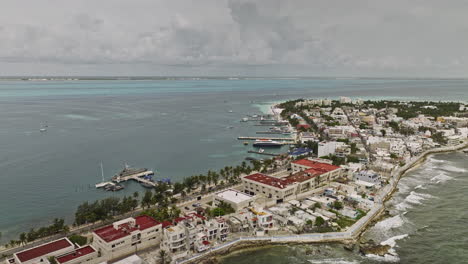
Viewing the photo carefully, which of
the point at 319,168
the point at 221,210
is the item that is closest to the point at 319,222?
the point at 221,210

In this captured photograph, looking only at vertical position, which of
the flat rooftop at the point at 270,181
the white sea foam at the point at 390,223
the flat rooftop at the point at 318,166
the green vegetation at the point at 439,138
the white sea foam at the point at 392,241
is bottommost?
the white sea foam at the point at 392,241

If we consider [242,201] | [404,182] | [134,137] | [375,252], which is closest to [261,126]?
[134,137]

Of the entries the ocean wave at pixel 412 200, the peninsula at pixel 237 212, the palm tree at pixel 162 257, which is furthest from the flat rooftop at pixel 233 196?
the ocean wave at pixel 412 200

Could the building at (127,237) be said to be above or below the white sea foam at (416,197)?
above

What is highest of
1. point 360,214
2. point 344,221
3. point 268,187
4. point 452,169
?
point 268,187

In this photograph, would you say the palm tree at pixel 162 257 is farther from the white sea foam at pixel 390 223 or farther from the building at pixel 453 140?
the building at pixel 453 140

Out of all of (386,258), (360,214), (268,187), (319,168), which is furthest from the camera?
(319,168)

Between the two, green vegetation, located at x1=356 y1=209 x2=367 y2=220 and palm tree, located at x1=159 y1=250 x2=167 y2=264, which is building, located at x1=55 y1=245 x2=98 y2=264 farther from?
green vegetation, located at x1=356 y1=209 x2=367 y2=220

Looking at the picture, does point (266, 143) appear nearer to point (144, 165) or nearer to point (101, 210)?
point (144, 165)

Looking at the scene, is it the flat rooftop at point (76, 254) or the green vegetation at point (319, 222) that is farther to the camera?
the green vegetation at point (319, 222)
